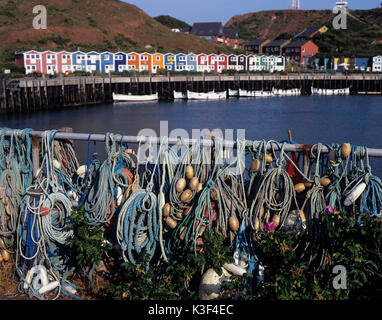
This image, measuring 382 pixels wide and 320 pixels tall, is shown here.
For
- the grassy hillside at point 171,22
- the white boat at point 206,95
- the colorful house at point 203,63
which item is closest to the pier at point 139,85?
the white boat at point 206,95

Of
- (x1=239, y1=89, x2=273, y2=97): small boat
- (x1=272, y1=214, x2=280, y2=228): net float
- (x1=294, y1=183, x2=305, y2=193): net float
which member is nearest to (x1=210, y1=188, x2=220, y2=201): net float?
(x1=272, y1=214, x2=280, y2=228): net float

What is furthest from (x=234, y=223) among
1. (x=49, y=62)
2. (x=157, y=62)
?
(x=157, y=62)

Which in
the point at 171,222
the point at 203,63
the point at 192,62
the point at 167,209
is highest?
the point at 192,62

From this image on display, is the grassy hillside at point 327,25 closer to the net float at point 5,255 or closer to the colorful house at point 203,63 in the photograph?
the colorful house at point 203,63

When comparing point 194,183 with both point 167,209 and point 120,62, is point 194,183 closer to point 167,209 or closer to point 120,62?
point 167,209

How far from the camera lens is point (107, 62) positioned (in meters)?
65.4

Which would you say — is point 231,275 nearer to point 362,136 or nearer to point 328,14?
point 362,136

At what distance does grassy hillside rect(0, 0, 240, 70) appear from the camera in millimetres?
80812

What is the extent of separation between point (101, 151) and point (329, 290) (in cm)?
1986

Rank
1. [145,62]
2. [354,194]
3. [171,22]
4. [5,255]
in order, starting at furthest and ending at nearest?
[171,22] → [145,62] → [5,255] → [354,194]

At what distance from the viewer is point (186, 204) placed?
4316mm

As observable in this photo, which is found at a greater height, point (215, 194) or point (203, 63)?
point (203, 63)

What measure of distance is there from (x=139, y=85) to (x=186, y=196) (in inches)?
2271

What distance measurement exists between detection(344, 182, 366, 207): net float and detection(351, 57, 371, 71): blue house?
3677 inches
